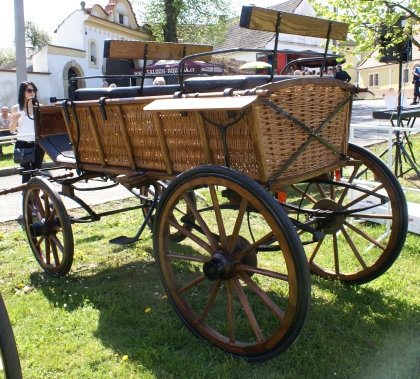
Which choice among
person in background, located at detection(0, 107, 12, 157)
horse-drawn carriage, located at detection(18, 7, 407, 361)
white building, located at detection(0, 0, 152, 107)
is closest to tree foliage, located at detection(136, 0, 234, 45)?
white building, located at detection(0, 0, 152, 107)

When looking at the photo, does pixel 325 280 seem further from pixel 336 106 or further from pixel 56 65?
pixel 56 65

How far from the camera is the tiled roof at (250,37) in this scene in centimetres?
3072

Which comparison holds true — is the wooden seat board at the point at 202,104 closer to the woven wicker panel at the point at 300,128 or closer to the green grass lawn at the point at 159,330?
the woven wicker panel at the point at 300,128

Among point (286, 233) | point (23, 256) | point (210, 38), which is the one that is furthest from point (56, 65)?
point (286, 233)

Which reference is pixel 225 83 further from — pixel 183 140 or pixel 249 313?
pixel 249 313

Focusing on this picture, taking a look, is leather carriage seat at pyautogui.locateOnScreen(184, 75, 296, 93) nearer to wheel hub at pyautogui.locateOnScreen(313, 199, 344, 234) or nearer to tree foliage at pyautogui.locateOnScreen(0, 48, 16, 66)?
wheel hub at pyautogui.locateOnScreen(313, 199, 344, 234)

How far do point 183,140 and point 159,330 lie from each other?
1.19 meters

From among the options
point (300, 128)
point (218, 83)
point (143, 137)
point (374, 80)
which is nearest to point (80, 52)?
point (143, 137)

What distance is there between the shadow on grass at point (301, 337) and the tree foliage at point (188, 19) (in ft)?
68.4

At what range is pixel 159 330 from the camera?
3.08 m

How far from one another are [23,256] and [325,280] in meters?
2.76

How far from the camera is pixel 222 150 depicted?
108 inches

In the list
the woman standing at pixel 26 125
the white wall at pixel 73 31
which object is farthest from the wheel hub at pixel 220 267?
the white wall at pixel 73 31

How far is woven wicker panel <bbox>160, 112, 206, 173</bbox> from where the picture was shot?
2.83 metres
